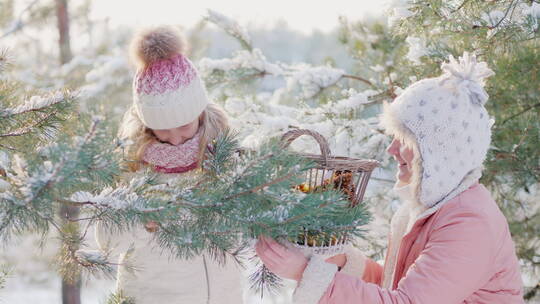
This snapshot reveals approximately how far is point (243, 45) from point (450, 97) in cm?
203

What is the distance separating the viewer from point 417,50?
265 centimetres

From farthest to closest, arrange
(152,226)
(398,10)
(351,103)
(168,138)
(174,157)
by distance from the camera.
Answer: (351,103) < (398,10) < (168,138) < (174,157) < (152,226)

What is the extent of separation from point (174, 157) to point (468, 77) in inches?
37.7

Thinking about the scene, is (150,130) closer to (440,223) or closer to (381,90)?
(440,223)

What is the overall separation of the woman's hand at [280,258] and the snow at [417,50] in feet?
4.61

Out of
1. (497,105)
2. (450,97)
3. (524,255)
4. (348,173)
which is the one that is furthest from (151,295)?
(524,255)

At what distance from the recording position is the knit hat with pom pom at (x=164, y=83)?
77.4 inches

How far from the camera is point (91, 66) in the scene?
24.8ft

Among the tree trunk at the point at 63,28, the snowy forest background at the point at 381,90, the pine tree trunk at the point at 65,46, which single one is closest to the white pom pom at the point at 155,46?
the snowy forest background at the point at 381,90

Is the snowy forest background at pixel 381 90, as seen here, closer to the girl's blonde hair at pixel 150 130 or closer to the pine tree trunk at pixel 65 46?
the girl's blonde hair at pixel 150 130

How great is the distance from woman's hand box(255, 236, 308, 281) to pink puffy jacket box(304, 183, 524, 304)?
10 cm

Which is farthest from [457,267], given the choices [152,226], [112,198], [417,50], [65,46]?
[65,46]

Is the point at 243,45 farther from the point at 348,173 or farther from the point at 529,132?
the point at 348,173

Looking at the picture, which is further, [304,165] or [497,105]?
[497,105]
